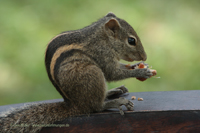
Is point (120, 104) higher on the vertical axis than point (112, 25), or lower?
lower

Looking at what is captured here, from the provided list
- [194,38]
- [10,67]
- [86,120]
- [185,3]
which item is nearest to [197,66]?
[194,38]

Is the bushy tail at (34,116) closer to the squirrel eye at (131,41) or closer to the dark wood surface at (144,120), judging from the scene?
the dark wood surface at (144,120)

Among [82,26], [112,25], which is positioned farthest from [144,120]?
[82,26]

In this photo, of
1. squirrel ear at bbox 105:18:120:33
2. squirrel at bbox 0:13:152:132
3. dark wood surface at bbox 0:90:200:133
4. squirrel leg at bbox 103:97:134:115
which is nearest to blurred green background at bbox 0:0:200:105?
squirrel ear at bbox 105:18:120:33

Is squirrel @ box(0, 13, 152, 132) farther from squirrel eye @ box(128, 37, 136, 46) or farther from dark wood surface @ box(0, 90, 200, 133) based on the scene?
squirrel eye @ box(128, 37, 136, 46)

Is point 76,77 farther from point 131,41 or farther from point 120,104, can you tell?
point 131,41

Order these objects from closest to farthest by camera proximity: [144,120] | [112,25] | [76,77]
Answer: [144,120]
[76,77]
[112,25]

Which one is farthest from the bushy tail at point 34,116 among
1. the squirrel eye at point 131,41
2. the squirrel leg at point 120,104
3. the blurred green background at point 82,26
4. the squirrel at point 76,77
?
the blurred green background at point 82,26
